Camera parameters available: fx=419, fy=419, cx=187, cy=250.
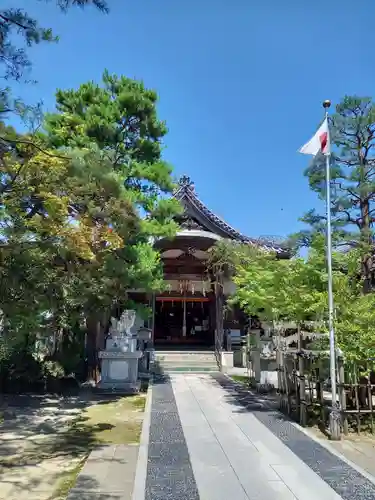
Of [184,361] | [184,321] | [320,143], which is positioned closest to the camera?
[320,143]

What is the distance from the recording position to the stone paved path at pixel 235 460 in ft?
16.6

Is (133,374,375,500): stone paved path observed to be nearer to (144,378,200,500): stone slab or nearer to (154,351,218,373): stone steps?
(144,378,200,500): stone slab

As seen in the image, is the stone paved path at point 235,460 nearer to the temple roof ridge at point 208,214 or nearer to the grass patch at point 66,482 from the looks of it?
the grass patch at point 66,482

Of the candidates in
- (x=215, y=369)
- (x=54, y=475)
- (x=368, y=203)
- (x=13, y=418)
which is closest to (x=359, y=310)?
(x=368, y=203)

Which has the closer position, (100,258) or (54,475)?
Result: (54,475)

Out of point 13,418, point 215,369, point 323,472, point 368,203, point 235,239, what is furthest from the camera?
point 235,239

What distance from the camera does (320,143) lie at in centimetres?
859

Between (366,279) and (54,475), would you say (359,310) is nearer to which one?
(366,279)

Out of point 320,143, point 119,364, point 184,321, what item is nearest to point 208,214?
point 184,321

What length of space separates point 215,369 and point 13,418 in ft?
34.8

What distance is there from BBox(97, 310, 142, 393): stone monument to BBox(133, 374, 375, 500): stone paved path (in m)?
3.10

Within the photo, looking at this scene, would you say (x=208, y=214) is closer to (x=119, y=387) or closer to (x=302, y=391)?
(x=119, y=387)

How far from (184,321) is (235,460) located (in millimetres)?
17620

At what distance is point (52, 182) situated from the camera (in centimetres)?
847
